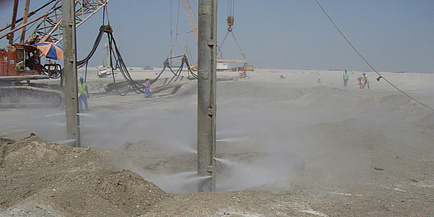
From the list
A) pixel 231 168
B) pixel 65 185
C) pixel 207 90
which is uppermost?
pixel 207 90

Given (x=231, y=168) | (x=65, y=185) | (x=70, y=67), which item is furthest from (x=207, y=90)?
(x=70, y=67)

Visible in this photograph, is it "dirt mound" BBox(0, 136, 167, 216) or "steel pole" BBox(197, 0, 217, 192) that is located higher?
"steel pole" BBox(197, 0, 217, 192)

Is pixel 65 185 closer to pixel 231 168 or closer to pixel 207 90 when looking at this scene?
pixel 207 90

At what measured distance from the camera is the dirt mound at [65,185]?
3.29 metres

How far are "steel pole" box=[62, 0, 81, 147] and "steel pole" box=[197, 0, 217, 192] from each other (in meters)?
2.89

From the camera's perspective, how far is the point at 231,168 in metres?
6.32

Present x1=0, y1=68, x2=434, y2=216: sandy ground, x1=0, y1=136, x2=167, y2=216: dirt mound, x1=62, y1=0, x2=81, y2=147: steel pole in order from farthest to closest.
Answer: x1=62, y1=0, x2=81, y2=147: steel pole < x1=0, y1=68, x2=434, y2=216: sandy ground < x1=0, y1=136, x2=167, y2=216: dirt mound

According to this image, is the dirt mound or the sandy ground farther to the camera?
the sandy ground

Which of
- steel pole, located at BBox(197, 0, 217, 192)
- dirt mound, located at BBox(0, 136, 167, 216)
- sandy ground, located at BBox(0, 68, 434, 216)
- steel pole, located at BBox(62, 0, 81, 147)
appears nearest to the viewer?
dirt mound, located at BBox(0, 136, 167, 216)

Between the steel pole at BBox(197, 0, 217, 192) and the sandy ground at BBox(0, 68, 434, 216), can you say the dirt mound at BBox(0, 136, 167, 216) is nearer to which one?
the sandy ground at BBox(0, 68, 434, 216)

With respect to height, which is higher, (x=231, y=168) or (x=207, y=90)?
(x=207, y=90)

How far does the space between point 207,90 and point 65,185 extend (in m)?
2.10

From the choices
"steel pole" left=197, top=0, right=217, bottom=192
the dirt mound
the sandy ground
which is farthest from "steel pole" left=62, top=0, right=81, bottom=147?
"steel pole" left=197, top=0, right=217, bottom=192

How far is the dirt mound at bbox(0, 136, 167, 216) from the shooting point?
3.29 meters
